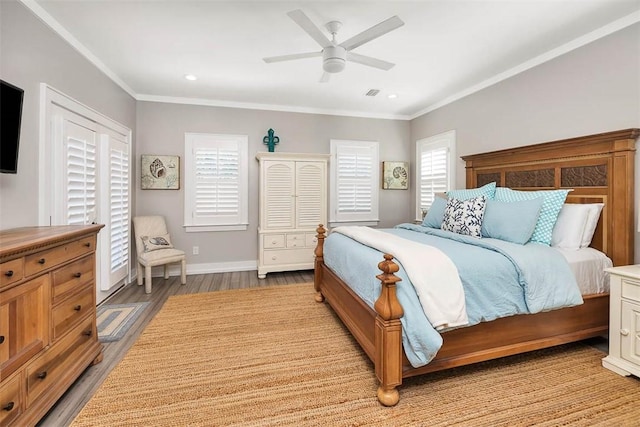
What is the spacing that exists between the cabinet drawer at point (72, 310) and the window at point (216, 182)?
2486 millimetres

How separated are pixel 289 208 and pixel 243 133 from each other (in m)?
1.39

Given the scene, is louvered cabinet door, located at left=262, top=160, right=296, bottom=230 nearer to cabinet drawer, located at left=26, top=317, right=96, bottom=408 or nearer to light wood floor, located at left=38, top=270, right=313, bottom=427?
light wood floor, located at left=38, top=270, right=313, bottom=427

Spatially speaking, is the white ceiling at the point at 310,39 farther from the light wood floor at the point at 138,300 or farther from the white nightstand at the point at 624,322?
the light wood floor at the point at 138,300

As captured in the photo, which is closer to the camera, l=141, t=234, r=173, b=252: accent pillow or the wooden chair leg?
the wooden chair leg

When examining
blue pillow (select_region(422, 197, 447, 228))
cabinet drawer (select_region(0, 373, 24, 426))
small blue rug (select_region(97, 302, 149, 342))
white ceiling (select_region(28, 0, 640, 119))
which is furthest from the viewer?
blue pillow (select_region(422, 197, 447, 228))

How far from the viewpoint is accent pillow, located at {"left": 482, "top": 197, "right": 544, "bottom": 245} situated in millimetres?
2496

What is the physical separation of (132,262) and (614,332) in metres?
5.08

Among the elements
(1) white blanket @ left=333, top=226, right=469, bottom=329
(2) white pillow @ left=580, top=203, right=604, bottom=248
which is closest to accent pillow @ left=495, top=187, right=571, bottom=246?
(2) white pillow @ left=580, top=203, right=604, bottom=248

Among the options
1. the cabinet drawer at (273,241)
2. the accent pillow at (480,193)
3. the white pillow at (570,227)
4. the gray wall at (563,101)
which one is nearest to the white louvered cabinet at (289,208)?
the cabinet drawer at (273,241)

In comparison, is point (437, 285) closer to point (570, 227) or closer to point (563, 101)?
point (570, 227)

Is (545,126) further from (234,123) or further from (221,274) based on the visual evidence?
(221,274)

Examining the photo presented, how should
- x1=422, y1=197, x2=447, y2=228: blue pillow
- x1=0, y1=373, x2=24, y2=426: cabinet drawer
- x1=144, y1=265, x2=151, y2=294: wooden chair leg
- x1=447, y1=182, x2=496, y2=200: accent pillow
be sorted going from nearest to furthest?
x1=0, y1=373, x2=24, y2=426: cabinet drawer, x1=447, y1=182, x2=496, y2=200: accent pillow, x1=422, y1=197, x2=447, y2=228: blue pillow, x1=144, y1=265, x2=151, y2=294: wooden chair leg

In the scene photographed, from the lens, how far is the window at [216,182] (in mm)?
4473

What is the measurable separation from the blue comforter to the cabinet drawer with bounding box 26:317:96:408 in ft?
6.06
